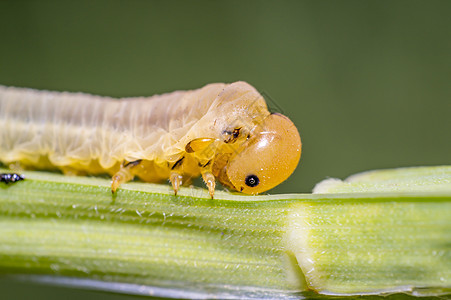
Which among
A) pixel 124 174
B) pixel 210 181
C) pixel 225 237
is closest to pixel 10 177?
pixel 124 174

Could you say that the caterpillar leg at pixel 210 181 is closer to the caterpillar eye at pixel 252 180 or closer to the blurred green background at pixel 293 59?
the caterpillar eye at pixel 252 180

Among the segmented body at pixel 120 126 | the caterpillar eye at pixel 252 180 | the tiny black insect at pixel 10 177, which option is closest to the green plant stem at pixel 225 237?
the tiny black insect at pixel 10 177

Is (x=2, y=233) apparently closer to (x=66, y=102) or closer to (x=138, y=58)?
(x=66, y=102)

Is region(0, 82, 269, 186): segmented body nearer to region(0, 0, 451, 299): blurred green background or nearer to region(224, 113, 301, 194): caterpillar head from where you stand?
region(224, 113, 301, 194): caterpillar head

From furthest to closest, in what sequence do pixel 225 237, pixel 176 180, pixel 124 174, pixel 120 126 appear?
pixel 120 126 → pixel 124 174 → pixel 176 180 → pixel 225 237

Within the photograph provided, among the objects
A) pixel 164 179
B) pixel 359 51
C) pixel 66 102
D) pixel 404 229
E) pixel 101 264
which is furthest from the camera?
pixel 359 51

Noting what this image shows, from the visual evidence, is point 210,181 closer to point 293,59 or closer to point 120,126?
point 120,126

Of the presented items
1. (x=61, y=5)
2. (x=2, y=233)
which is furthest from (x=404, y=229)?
(x=61, y=5)
